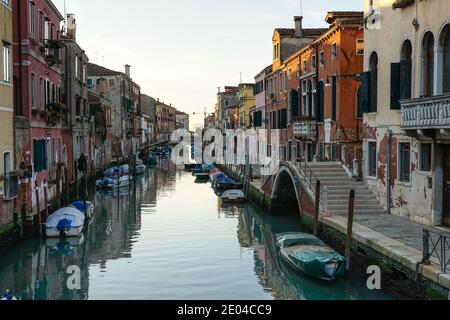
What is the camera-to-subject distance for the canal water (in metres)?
13.3

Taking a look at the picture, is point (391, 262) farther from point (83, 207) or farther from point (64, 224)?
point (83, 207)

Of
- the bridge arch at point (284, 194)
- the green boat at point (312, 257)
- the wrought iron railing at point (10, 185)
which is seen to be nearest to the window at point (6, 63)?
the wrought iron railing at point (10, 185)

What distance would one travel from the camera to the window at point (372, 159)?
18.3 metres

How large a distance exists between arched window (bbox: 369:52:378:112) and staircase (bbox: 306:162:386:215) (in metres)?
2.59

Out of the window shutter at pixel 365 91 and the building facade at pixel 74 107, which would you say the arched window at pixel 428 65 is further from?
the building facade at pixel 74 107

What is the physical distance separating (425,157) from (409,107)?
4.90ft

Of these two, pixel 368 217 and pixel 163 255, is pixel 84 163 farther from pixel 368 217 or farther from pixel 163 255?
pixel 368 217

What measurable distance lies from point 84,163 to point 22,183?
1466cm

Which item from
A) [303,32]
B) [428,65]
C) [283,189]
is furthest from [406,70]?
[303,32]

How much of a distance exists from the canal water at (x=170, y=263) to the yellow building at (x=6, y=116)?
4.94 feet

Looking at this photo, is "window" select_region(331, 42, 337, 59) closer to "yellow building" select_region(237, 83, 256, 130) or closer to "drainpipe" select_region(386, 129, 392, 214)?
"drainpipe" select_region(386, 129, 392, 214)

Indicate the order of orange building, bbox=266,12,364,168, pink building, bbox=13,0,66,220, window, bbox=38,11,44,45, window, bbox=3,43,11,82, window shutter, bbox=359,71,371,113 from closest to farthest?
window, bbox=3,43,11,82
window shutter, bbox=359,71,371,113
pink building, bbox=13,0,66,220
window, bbox=38,11,44,45
orange building, bbox=266,12,364,168

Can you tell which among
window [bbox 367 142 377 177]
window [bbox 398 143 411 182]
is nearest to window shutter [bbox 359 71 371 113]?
window [bbox 367 142 377 177]

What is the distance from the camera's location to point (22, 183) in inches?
694
